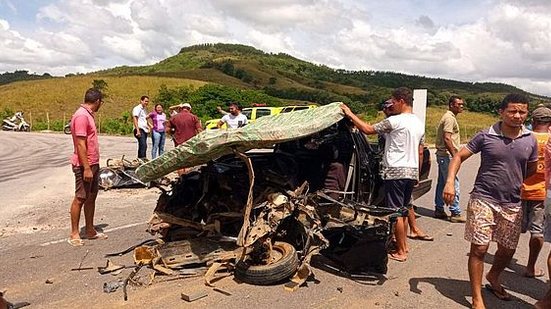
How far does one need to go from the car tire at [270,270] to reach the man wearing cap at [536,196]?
2163mm

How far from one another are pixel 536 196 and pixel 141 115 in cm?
955

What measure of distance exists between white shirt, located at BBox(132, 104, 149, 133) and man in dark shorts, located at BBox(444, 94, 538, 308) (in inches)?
368

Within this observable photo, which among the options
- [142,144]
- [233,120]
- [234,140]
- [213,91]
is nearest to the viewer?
[234,140]

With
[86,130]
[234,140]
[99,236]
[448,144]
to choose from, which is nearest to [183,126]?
[99,236]

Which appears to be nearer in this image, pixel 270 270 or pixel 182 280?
pixel 270 270

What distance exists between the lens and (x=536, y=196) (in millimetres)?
4664

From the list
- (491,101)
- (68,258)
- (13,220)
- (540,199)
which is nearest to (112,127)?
(13,220)

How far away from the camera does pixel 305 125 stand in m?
4.93

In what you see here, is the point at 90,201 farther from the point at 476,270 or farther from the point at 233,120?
the point at 233,120

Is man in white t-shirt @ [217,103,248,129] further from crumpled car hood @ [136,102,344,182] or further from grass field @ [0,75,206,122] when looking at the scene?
grass field @ [0,75,206,122]

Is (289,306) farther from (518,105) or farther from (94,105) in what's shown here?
(94,105)

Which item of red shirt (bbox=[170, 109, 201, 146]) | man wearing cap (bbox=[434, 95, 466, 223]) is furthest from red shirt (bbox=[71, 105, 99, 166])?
red shirt (bbox=[170, 109, 201, 146])

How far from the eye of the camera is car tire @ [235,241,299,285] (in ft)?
14.9

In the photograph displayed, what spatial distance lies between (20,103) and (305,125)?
222 ft
